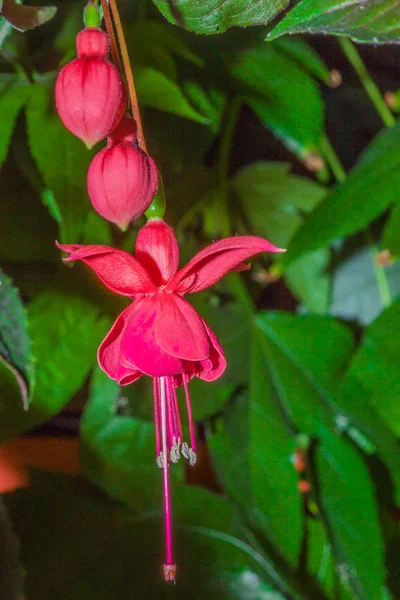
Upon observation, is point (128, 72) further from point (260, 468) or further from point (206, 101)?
point (260, 468)

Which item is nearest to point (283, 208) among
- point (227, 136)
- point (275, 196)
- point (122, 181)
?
point (275, 196)

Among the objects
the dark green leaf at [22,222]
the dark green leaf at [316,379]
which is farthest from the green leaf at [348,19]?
the dark green leaf at [316,379]

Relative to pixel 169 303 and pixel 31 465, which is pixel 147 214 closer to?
pixel 169 303

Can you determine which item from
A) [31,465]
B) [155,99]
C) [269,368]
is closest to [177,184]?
[155,99]

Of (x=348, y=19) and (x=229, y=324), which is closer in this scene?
(x=348, y=19)

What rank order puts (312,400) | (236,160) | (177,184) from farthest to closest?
(236,160) < (312,400) < (177,184)

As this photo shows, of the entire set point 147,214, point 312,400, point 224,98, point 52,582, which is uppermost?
point 224,98
